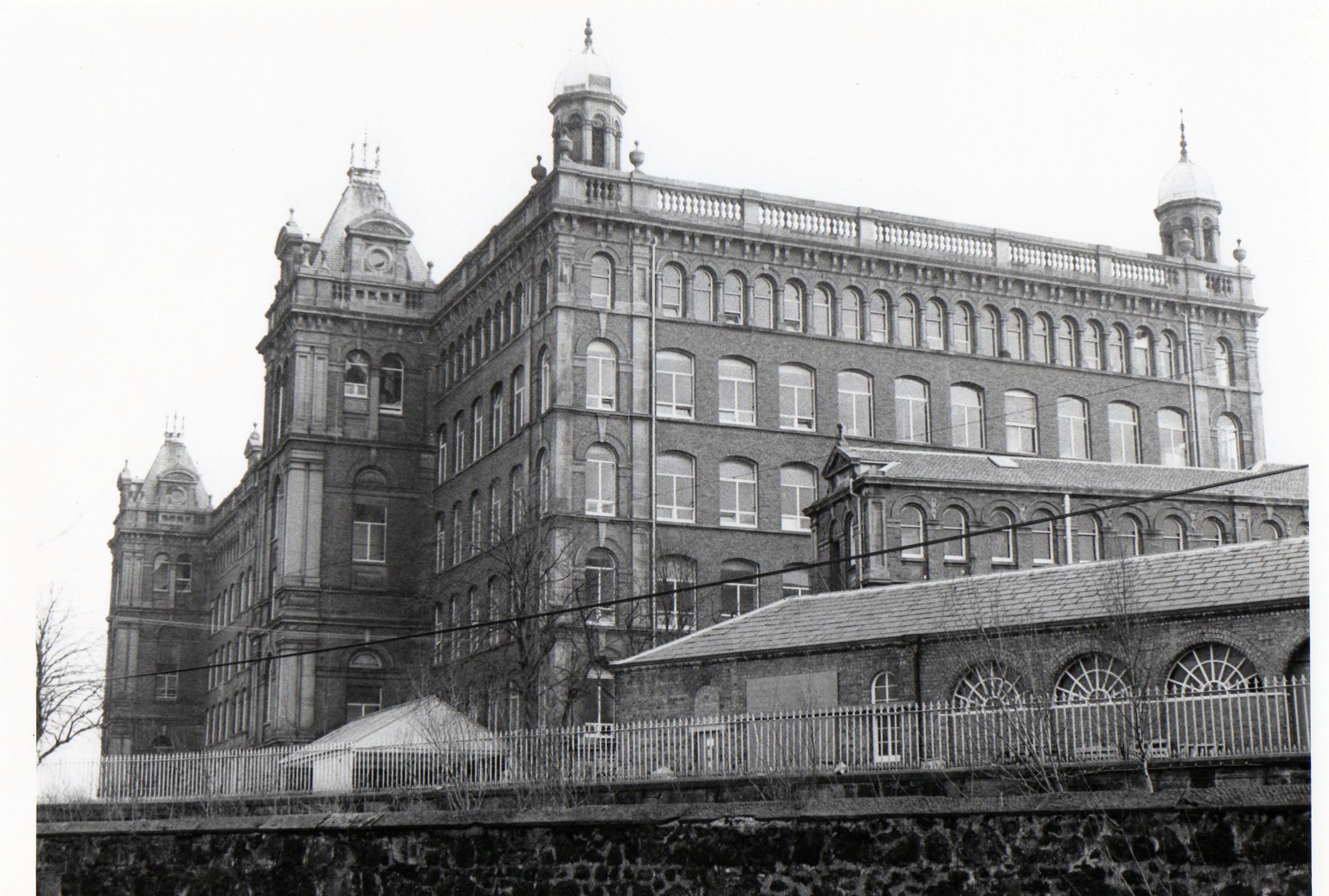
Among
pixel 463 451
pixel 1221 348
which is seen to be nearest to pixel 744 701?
pixel 463 451

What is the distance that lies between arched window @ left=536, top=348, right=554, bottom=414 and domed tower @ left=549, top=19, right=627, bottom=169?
6117mm

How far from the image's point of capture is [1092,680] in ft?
87.1

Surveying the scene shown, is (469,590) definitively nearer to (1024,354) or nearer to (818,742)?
(1024,354)

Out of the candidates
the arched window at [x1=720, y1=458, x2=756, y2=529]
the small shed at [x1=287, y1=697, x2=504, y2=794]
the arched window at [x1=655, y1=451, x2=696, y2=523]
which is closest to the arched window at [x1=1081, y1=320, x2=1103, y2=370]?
the arched window at [x1=720, y1=458, x2=756, y2=529]

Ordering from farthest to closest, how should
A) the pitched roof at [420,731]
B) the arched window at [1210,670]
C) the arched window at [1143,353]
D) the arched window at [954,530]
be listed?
1. the arched window at [1143,353]
2. the arched window at [954,530]
3. the pitched roof at [420,731]
4. the arched window at [1210,670]

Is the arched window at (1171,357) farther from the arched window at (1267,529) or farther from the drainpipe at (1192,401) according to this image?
the arched window at (1267,529)

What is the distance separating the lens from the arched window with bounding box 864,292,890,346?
52.8m

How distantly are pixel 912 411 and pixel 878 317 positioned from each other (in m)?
3.02

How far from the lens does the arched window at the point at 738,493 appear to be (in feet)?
163

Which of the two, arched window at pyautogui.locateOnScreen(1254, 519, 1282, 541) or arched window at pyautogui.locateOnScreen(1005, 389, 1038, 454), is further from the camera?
arched window at pyautogui.locateOnScreen(1005, 389, 1038, 454)

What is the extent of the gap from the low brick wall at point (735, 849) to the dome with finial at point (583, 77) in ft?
123

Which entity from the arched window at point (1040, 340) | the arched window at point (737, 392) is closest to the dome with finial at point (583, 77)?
A: the arched window at point (737, 392)

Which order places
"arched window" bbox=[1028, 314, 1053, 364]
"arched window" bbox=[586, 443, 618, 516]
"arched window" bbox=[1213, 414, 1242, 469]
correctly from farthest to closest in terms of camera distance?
"arched window" bbox=[1213, 414, 1242, 469] < "arched window" bbox=[1028, 314, 1053, 364] < "arched window" bbox=[586, 443, 618, 516]

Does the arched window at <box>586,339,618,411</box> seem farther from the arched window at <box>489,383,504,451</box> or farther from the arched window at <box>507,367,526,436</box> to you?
the arched window at <box>489,383,504,451</box>
